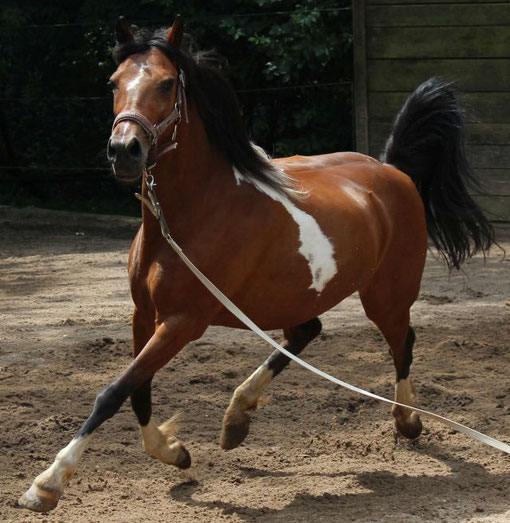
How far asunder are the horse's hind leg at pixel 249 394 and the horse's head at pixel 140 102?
4.76ft

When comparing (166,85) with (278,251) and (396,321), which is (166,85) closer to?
(278,251)

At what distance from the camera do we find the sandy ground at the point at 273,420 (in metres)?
4.51

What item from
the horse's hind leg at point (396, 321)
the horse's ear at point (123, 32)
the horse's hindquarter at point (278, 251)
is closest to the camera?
the horse's ear at point (123, 32)

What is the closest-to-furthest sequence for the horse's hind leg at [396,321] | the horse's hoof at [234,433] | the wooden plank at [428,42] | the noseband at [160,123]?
the noseband at [160,123], the horse's hoof at [234,433], the horse's hind leg at [396,321], the wooden plank at [428,42]

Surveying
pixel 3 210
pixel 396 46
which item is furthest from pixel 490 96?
pixel 3 210

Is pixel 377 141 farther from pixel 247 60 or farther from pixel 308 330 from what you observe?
pixel 308 330

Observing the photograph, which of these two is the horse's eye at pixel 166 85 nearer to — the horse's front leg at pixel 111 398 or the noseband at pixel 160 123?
the noseband at pixel 160 123

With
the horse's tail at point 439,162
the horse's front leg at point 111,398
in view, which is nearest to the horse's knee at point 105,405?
the horse's front leg at point 111,398

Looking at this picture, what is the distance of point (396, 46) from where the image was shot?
425 inches

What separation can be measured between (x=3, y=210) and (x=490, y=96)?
519 cm

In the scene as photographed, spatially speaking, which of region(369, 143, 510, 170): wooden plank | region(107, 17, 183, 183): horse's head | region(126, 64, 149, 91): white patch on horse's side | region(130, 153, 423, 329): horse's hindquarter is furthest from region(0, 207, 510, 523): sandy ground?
region(369, 143, 510, 170): wooden plank

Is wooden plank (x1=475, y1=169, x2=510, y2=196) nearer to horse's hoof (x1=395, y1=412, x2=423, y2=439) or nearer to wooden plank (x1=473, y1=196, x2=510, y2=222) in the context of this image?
wooden plank (x1=473, y1=196, x2=510, y2=222)

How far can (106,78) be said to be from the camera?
1213cm

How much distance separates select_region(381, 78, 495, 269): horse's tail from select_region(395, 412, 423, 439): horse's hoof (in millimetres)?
1070
